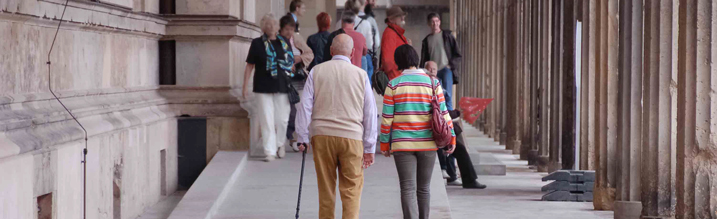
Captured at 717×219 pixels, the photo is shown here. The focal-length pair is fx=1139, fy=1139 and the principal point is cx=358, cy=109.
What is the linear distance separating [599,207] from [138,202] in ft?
13.9

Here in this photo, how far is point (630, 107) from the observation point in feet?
32.0

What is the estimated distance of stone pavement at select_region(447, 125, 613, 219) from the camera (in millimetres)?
10430

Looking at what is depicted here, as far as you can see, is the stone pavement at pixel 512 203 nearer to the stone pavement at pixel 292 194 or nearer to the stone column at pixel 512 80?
the stone pavement at pixel 292 194

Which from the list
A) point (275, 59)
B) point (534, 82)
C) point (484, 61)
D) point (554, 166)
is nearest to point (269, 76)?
point (275, 59)

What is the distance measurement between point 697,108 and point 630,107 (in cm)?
174

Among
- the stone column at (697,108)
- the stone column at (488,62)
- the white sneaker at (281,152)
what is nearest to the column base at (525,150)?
the white sneaker at (281,152)

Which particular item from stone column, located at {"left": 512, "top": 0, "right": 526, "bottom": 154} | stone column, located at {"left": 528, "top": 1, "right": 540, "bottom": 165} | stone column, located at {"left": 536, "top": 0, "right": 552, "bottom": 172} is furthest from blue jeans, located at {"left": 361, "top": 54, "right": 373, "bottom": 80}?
stone column, located at {"left": 512, "top": 0, "right": 526, "bottom": 154}

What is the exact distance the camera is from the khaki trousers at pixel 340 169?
7.12 m

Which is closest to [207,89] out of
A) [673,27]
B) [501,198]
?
[501,198]

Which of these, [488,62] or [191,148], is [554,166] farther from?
[488,62]

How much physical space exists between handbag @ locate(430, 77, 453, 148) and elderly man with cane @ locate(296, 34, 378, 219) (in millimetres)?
→ 412

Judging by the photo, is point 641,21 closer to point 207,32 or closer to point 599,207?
point 599,207

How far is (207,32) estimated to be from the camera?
465 inches

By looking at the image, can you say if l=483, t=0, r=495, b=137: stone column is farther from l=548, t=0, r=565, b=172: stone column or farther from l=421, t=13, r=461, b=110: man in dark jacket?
l=548, t=0, r=565, b=172: stone column
